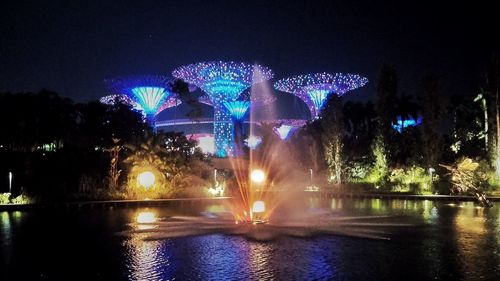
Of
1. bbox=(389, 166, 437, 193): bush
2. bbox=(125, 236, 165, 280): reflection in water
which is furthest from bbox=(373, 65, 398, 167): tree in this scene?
bbox=(125, 236, 165, 280): reflection in water

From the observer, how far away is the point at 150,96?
55.2 m

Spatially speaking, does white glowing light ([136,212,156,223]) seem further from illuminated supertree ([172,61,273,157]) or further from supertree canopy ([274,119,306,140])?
supertree canopy ([274,119,306,140])

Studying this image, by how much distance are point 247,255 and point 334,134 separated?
2934cm

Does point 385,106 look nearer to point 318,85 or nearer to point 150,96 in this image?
point 318,85

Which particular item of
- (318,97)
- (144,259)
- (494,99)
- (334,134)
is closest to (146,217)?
(144,259)

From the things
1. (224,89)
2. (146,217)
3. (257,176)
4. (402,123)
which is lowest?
(146,217)

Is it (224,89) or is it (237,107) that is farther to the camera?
(237,107)

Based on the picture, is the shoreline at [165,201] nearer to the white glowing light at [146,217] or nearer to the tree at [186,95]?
the white glowing light at [146,217]

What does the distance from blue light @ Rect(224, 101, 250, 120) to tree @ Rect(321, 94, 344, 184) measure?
16.8 metres

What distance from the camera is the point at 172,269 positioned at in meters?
10.8

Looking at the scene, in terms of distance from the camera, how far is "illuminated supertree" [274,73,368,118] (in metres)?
53.8

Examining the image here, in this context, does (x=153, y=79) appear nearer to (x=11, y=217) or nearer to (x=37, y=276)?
(x=11, y=217)

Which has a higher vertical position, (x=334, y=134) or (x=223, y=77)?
(x=223, y=77)

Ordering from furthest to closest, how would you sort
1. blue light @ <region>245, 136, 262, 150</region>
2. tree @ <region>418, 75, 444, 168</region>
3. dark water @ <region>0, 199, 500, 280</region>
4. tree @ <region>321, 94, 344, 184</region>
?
1. blue light @ <region>245, 136, 262, 150</region>
2. tree @ <region>321, 94, 344, 184</region>
3. tree @ <region>418, 75, 444, 168</region>
4. dark water @ <region>0, 199, 500, 280</region>
